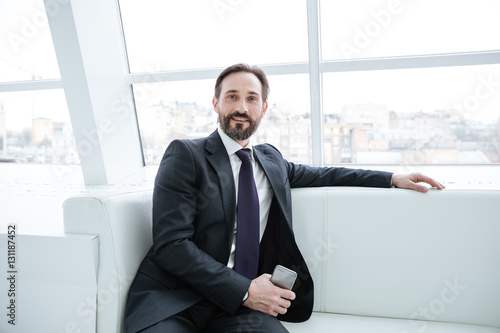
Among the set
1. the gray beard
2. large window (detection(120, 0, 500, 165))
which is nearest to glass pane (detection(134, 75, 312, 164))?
large window (detection(120, 0, 500, 165))

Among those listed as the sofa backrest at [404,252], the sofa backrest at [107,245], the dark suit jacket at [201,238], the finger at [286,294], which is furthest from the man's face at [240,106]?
the finger at [286,294]

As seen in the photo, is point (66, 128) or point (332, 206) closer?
point (332, 206)

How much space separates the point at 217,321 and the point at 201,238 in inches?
14.4

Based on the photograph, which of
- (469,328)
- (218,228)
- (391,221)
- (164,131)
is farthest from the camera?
(164,131)

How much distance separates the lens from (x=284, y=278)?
4.37 ft

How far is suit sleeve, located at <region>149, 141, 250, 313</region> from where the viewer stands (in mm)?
1291

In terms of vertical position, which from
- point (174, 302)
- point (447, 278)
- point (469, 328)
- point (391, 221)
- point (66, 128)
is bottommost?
point (469, 328)

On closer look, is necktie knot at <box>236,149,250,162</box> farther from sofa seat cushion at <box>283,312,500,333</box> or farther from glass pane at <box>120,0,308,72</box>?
glass pane at <box>120,0,308,72</box>

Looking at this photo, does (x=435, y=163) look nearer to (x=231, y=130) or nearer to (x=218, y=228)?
(x=231, y=130)

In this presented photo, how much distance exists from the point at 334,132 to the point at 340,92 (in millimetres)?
323

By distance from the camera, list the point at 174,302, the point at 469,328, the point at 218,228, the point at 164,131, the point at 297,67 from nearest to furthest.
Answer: the point at 174,302 → the point at 218,228 → the point at 469,328 → the point at 297,67 → the point at 164,131

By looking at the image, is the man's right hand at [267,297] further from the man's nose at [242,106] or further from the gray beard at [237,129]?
the man's nose at [242,106]

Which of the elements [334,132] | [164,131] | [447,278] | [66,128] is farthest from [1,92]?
[447,278]

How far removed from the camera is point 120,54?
2.65m
